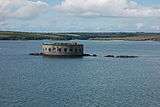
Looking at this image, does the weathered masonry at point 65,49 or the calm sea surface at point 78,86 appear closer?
the calm sea surface at point 78,86

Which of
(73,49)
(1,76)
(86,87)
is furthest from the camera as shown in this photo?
(73,49)

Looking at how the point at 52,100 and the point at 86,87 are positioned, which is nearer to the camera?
the point at 52,100

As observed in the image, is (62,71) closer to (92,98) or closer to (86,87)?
(86,87)

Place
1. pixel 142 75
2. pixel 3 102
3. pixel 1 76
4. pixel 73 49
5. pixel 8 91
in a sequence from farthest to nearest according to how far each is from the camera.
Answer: pixel 73 49 < pixel 142 75 < pixel 1 76 < pixel 8 91 < pixel 3 102

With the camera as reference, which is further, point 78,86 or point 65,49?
point 65,49

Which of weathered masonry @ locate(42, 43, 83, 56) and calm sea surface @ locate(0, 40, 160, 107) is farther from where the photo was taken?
weathered masonry @ locate(42, 43, 83, 56)

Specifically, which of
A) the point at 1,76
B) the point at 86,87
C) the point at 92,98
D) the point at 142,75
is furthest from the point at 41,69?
the point at 92,98

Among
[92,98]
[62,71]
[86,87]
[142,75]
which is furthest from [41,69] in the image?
[92,98]

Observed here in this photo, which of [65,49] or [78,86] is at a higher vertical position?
[65,49]

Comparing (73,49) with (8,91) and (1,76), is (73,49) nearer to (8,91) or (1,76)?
(1,76)
